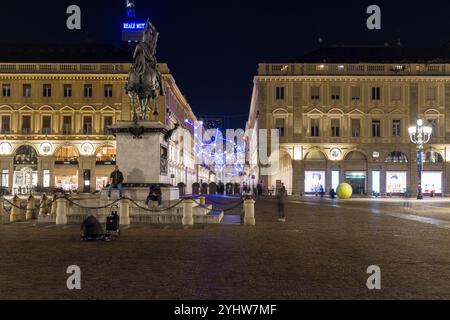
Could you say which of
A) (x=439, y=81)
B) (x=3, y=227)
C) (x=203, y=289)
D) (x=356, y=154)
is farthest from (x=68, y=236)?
(x=439, y=81)

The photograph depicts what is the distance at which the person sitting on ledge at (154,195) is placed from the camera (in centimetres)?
2014

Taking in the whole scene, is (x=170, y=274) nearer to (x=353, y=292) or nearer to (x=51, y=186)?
(x=353, y=292)

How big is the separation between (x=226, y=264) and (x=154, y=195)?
1024 centimetres

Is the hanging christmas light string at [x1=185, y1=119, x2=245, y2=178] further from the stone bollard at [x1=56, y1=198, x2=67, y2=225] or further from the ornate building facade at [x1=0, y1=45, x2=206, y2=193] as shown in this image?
the stone bollard at [x1=56, y1=198, x2=67, y2=225]

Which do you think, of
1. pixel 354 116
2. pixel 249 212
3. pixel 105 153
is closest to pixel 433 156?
pixel 354 116

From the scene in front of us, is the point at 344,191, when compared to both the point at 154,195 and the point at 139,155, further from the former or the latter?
the point at 154,195

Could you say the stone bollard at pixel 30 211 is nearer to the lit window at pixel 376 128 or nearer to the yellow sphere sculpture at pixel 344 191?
the yellow sphere sculpture at pixel 344 191

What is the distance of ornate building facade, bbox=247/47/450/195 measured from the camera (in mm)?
64875

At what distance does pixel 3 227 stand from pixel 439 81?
57967 mm

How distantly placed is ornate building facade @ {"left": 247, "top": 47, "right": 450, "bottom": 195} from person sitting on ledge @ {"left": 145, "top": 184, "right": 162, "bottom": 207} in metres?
45.4

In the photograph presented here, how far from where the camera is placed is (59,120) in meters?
68.5

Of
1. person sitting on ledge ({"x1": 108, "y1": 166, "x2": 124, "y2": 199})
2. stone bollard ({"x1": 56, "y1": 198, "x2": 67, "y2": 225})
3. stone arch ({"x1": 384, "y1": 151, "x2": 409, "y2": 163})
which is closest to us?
stone bollard ({"x1": 56, "y1": 198, "x2": 67, "y2": 225})

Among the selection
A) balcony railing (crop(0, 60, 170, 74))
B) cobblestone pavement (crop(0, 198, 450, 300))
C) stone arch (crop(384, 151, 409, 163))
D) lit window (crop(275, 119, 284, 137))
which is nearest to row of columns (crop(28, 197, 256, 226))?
cobblestone pavement (crop(0, 198, 450, 300))
